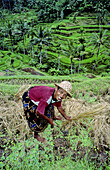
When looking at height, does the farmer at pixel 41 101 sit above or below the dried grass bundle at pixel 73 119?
above

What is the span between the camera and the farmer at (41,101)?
1.74m

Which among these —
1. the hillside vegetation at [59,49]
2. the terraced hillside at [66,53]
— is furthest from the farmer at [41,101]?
the terraced hillside at [66,53]

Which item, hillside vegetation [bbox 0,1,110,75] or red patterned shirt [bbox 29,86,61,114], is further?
hillside vegetation [bbox 0,1,110,75]

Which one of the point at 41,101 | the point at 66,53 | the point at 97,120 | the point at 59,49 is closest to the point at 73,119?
the point at 97,120

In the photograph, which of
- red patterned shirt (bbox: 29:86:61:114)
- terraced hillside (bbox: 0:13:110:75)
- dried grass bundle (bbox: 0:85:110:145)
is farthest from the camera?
terraced hillside (bbox: 0:13:110:75)

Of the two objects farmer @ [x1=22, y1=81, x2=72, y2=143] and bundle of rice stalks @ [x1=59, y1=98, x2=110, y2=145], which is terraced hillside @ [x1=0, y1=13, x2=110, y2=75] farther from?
farmer @ [x1=22, y1=81, x2=72, y2=143]

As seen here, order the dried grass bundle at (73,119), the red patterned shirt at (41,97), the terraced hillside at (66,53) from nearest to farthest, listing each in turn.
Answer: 1. the red patterned shirt at (41,97)
2. the dried grass bundle at (73,119)
3. the terraced hillside at (66,53)

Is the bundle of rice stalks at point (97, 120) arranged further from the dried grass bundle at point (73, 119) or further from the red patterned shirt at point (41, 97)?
the red patterned shirt at point (41, 97)

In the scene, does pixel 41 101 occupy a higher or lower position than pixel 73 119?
higher

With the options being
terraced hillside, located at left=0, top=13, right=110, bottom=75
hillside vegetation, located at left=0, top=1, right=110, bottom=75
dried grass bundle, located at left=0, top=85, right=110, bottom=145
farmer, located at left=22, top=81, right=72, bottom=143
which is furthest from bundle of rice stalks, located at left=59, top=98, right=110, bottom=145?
terraced hillside, located at left=0, top=13, right=110, bottom=75

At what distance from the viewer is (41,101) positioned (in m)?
1.75

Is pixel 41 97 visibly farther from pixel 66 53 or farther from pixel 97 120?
pixel 66 53

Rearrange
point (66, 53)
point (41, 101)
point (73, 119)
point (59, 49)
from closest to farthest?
point (41, 101)
point (73, 119)
point (66, 53)
point (59, 49)

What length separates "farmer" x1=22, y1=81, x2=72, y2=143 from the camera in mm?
1737
